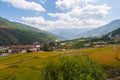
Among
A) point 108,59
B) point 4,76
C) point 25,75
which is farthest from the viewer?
point 108,59

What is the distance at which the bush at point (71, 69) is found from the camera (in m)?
58.1

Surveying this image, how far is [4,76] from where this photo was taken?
106 meters

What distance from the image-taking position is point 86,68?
60.0 m

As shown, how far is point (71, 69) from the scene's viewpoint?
59344 millimetres

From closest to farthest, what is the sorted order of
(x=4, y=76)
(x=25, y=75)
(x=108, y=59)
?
(x=25, y=75) → (x=4, y=76) → (x=108, y=59)

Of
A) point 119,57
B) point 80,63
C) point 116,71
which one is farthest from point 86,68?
point 119,57

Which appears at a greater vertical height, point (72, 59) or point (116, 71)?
point (72, 59)

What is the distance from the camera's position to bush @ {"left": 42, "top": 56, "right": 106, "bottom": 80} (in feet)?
191

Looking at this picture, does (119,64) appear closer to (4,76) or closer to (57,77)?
(4,76)

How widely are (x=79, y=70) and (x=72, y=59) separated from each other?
150 inches

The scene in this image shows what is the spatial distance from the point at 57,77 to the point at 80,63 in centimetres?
565

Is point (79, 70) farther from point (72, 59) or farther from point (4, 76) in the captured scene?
point (4, 76)

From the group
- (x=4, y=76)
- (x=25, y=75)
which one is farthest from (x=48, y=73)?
(x=4, y=76)

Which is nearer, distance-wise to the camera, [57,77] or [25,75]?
[57,77]
